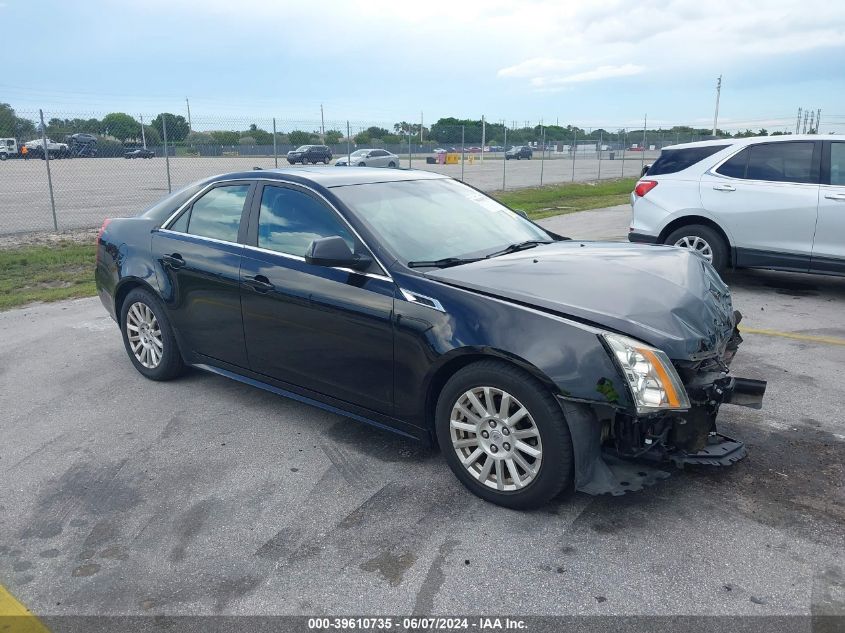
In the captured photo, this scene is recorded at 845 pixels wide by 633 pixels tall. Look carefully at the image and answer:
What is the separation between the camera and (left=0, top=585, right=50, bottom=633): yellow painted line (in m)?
Answer: 2.73

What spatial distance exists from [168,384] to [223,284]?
120cm

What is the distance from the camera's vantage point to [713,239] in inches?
322

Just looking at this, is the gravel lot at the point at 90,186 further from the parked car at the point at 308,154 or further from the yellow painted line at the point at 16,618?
the yellow painted line at the point at 16,618

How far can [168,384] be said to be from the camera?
17.6 feet

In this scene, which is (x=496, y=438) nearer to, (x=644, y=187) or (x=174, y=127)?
(x=644, y=187)

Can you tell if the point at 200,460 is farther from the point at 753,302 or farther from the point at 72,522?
the point at 753,302

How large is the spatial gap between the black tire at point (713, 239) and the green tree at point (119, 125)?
45.9 feet

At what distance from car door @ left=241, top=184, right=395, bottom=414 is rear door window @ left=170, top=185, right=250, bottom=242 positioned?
0.57ft

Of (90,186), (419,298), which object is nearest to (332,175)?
(419,298)

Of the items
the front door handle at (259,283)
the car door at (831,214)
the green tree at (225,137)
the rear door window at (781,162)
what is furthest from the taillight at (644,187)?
the green tree at (225,137)

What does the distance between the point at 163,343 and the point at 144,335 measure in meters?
0.28

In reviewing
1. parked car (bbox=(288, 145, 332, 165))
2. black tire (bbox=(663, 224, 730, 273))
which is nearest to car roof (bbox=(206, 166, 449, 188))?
black tire (bbox=(663, 224, 730, 273))

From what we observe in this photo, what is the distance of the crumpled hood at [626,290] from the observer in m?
3.31

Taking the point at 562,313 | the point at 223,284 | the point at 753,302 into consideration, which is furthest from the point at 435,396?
the point at 753,302
